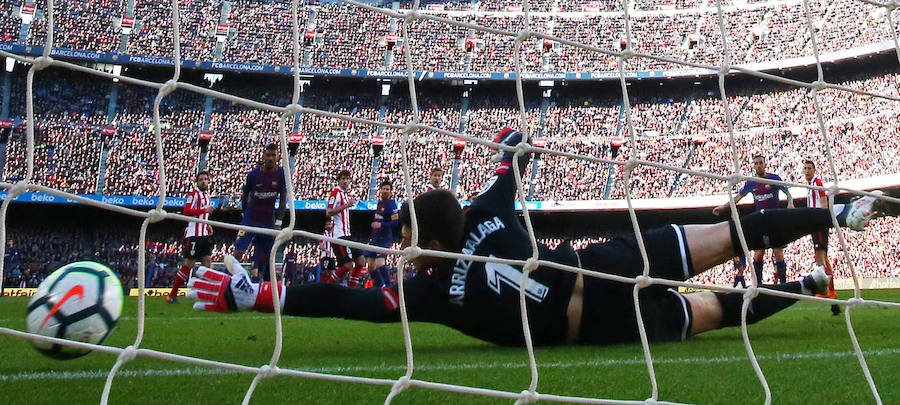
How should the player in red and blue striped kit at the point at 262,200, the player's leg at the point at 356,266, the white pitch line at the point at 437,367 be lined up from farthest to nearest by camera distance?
1. the player's leg at the point at 356,266
2. the player in red and blue striped kit at the point at 262,200
3. the white pitch line at the point at 437,367

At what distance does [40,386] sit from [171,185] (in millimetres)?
22264

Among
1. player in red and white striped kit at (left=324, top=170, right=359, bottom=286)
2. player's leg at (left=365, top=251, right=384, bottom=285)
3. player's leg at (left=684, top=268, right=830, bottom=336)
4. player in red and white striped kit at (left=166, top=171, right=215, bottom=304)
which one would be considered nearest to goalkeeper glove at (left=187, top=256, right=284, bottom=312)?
player's leg at (left=684, top=268, right=830, bottom=336)

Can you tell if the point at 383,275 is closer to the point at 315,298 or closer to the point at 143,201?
the point at 315,298

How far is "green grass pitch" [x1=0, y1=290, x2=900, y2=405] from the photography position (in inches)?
104

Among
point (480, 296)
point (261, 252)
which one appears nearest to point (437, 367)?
point (480, 296)

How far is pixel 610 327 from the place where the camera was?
4.04 m

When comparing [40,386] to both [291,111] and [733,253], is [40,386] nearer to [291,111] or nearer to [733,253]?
[291,111]

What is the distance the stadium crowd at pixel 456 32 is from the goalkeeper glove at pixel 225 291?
79.7 feet

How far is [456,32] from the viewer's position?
98.5 ft

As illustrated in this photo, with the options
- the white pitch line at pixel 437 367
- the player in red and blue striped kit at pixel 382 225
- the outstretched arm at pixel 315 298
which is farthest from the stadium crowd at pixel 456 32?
the outstretched arm at pixel 315 298

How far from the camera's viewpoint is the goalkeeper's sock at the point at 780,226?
381 cm

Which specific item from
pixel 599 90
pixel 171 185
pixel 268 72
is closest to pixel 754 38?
pixel 599 90

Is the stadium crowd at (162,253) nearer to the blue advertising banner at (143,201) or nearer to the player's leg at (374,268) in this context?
the blue advertising banner at (143,201)

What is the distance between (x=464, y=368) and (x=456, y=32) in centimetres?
2770
